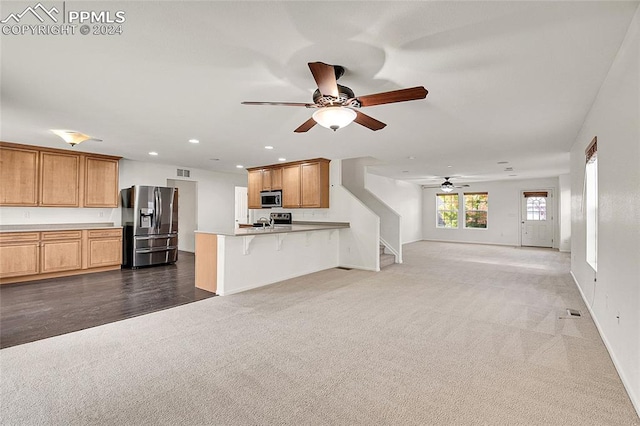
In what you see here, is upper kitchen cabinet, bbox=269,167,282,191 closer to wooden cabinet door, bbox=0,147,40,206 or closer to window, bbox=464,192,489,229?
wooden cabinet door, bbox=0,147,40,206

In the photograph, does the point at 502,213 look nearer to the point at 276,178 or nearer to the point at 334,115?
the point at 276,178

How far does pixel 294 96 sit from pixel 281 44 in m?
0.93

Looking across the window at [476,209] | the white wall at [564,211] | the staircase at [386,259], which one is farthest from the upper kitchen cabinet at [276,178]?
the white wall at [564,211]

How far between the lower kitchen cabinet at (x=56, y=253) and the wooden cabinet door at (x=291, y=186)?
349 cm

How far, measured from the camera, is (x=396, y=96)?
229 centimetres

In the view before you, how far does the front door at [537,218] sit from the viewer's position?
32.8ft

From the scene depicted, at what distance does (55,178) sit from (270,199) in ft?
13.6

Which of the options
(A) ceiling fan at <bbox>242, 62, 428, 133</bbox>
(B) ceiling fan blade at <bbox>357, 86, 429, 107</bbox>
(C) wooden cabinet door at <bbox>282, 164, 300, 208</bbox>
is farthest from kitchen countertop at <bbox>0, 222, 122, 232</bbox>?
(B) ceiling fan blade at <bbox>357, 86, 429, 107</bbox>

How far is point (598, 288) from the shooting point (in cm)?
310

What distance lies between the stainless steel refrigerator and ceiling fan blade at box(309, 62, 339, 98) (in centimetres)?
546

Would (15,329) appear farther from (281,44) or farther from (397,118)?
(397,118)

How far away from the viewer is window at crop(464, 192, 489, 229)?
1127 cm

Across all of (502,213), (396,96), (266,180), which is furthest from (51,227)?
(502,213)

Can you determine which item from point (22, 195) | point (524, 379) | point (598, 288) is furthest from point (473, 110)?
point (22, 195)
